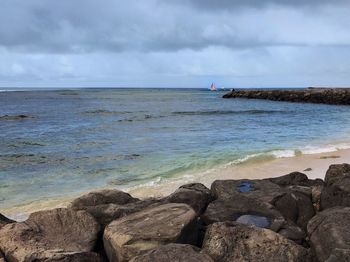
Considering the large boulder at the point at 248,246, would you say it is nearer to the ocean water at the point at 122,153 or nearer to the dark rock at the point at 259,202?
the dark rock at the point at 259,202

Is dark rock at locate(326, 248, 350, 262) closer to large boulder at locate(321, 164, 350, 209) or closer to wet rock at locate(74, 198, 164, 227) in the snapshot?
large boulder at locate(321, 164, 350, 209)

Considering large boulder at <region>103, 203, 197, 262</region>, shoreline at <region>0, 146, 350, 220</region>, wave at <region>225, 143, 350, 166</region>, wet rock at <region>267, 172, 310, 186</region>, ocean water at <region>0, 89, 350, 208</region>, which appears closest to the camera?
large boulder at <region>103, 203, 197, 262</region>

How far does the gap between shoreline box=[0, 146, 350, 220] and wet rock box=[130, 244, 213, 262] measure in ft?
16.0

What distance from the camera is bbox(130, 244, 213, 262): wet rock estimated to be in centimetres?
421

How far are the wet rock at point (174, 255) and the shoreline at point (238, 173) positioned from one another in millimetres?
4871

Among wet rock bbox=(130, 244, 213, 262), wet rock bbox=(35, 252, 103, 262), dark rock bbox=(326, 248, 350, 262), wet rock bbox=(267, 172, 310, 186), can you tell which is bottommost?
wet rock bbox=(35, 252, 103, 262)

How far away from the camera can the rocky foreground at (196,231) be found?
15.2ft

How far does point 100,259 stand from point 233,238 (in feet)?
5.01

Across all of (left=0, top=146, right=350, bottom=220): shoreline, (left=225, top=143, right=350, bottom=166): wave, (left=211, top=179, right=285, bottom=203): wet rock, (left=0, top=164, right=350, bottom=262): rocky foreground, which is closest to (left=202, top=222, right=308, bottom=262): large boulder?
(left=0, top=164, right=350, bottom=262): rocky foreground

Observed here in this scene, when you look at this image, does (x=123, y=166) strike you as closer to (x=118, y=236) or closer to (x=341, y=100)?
(x=118, y=236)

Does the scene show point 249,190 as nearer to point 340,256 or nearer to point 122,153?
point 340,256

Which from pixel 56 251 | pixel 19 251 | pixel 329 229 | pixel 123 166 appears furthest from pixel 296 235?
pixel 123 166

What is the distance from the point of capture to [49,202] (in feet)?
31.3

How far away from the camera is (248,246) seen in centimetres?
472
